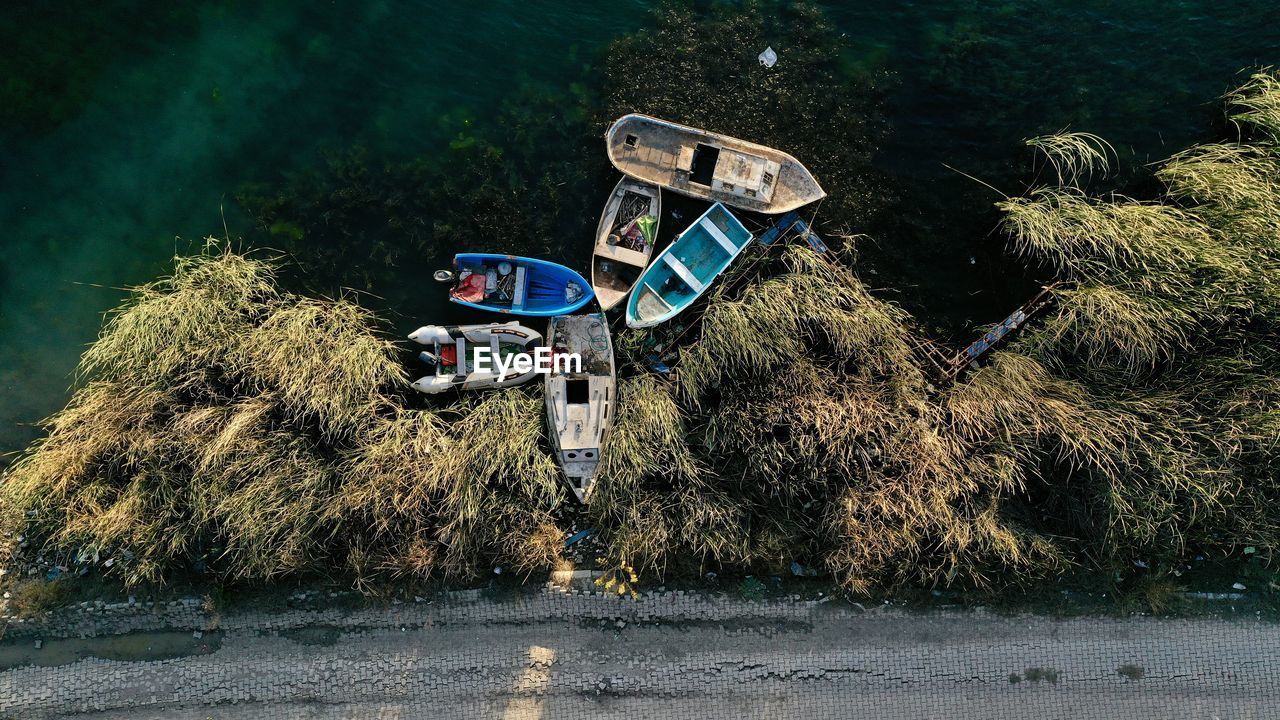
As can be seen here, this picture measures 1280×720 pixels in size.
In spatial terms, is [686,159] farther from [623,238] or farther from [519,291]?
[519,291]

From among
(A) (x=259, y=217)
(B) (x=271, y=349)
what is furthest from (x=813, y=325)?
(A) (x=259, y=217)

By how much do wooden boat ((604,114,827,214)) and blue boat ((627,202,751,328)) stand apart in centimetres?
49

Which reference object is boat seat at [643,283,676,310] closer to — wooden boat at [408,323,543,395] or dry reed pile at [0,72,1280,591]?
dry reed pile at [0,72,1280,591]

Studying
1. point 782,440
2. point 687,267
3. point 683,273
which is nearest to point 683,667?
point 782,440

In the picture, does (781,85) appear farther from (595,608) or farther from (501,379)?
(595,608)

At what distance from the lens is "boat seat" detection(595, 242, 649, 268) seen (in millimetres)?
13172

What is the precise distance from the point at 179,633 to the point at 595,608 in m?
7.34

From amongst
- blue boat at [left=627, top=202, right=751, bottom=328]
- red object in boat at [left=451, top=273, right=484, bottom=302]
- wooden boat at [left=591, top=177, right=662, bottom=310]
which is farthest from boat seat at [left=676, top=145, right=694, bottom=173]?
red object in boat at [left=451, top=273, right=484, bottom=302]

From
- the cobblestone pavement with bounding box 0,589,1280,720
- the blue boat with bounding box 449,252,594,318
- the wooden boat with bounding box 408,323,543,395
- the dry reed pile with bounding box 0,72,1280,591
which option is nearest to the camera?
the dry reed pile with bounding box 0,72,1280,591

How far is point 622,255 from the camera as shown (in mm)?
13203

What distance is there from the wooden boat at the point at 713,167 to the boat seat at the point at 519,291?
104 inches

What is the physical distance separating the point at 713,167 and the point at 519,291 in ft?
14.1

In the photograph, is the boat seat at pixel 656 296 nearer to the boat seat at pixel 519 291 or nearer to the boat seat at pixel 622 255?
the boat seat at pixel 622 255

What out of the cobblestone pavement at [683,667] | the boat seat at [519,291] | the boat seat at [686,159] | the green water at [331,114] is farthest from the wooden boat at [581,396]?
the boat seat at [686,159]
